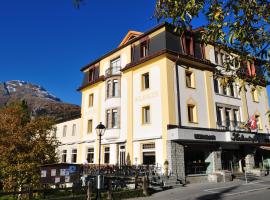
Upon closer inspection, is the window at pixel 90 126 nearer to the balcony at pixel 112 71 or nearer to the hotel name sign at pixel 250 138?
the balcony at pixel 112 71

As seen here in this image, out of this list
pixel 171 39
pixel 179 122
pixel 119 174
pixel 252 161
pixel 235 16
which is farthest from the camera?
pixel 252 161

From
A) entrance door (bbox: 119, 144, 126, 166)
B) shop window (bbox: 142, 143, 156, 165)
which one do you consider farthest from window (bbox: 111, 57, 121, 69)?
shop window (bbox: 142, 143, 156, 165)

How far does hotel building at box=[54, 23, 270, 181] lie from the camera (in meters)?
22.0

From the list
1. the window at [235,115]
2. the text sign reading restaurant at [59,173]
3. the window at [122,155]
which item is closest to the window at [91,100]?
the window at [122,155]

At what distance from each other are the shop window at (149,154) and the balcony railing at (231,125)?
273 inches

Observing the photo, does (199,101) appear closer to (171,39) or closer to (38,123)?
(171,39)

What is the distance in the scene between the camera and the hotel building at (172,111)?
22.0 meters

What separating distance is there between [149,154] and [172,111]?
422 centimetres

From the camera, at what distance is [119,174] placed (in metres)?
20.4

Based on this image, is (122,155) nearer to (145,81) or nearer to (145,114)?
(145,114)

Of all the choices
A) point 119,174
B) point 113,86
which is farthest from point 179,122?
point 113,86

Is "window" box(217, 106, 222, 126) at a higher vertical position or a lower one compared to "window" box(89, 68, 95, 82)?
lower

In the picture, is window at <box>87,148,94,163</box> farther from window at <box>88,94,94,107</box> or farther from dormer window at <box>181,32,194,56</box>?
dormer window at <box>181,32,194,56</box>

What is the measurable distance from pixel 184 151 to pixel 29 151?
489 inches
